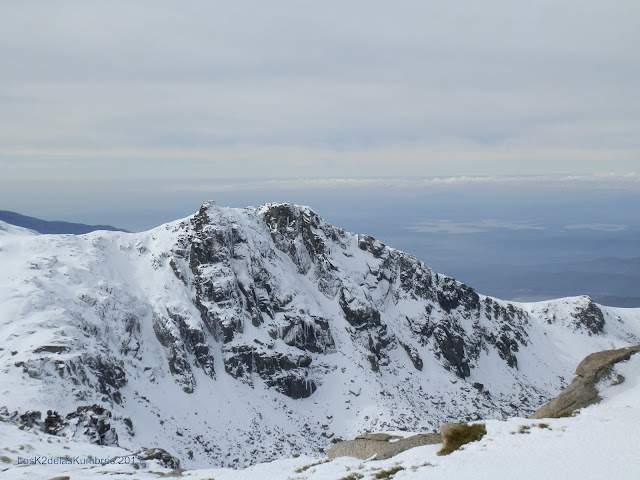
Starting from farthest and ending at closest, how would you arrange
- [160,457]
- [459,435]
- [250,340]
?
[250,340], [160,457], [459,435]

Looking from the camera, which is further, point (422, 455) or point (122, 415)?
point (122, 415)

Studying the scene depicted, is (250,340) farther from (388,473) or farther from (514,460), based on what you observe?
(514,460)

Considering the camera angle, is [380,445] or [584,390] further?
[584,390]

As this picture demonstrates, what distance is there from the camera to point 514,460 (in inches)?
734

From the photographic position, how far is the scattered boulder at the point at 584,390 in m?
25.1

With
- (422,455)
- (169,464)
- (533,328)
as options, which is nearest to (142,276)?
(169,464)

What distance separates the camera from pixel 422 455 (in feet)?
71.2

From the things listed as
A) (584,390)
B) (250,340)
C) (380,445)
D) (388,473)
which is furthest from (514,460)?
(250,340)

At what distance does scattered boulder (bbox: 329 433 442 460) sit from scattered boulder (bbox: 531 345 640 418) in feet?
23.8

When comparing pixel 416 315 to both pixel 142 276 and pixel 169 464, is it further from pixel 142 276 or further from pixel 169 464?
pixel 169 464

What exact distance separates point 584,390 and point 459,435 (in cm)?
963

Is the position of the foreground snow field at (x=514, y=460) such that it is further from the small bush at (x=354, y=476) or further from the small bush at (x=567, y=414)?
the small bush at (x=567, y=414)

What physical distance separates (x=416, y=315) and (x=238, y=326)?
41.8m

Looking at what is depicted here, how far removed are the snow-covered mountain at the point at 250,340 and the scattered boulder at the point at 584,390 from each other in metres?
40.9
